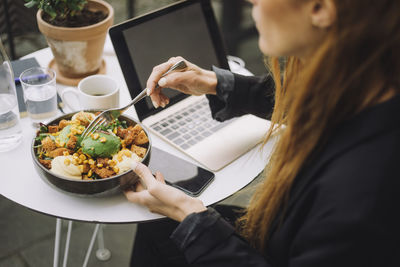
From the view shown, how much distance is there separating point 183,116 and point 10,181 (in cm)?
47

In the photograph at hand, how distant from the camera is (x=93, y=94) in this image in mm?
1127

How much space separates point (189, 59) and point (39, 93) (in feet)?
1.39

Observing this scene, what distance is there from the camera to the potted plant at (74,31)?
116 centimetres

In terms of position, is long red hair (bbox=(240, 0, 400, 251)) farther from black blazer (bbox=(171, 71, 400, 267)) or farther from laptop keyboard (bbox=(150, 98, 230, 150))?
laptop keyboard (bbox=(150, 98, 230, 150))

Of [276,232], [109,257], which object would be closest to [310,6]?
[276,232]

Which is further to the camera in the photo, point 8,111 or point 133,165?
point 8,111

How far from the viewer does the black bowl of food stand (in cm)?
85

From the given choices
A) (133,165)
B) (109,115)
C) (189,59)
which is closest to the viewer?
(133,165)

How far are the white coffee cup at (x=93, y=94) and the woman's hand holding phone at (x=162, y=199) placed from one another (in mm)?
269

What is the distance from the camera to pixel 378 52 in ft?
1.88

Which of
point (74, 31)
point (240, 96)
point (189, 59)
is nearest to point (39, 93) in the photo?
point (74, 31)

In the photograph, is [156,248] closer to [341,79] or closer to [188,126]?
[188,126]

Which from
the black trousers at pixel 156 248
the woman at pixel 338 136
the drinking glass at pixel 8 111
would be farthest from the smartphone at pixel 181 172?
the drinking glass at pixel 8 111

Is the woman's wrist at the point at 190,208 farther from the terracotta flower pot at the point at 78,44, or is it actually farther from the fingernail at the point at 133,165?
the terracotta flower pot at the point at 78,44
